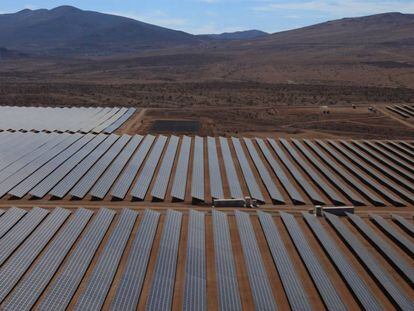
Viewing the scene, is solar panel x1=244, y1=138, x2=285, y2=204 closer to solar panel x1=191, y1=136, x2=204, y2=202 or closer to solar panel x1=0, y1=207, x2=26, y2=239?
solar panel x1=191, y1=136, x2=204, y2=202

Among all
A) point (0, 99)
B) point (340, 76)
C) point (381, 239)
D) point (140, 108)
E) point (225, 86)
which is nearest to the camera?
point (381, 239)

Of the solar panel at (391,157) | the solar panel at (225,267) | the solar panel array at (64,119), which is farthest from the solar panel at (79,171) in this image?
the solar panel at (391,157)

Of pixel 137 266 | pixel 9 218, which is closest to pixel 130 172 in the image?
pixel 9 218

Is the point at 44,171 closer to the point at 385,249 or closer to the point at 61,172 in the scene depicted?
the point at 61,172

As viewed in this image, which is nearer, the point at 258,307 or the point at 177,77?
the point at 258,307

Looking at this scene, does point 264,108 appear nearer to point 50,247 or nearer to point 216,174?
point 216,174

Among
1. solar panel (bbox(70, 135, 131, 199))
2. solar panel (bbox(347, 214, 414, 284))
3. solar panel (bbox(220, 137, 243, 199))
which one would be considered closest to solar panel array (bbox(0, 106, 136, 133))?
solar panel (bbox(70, 135, 131, 199))

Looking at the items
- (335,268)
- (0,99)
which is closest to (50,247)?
(335,268)
